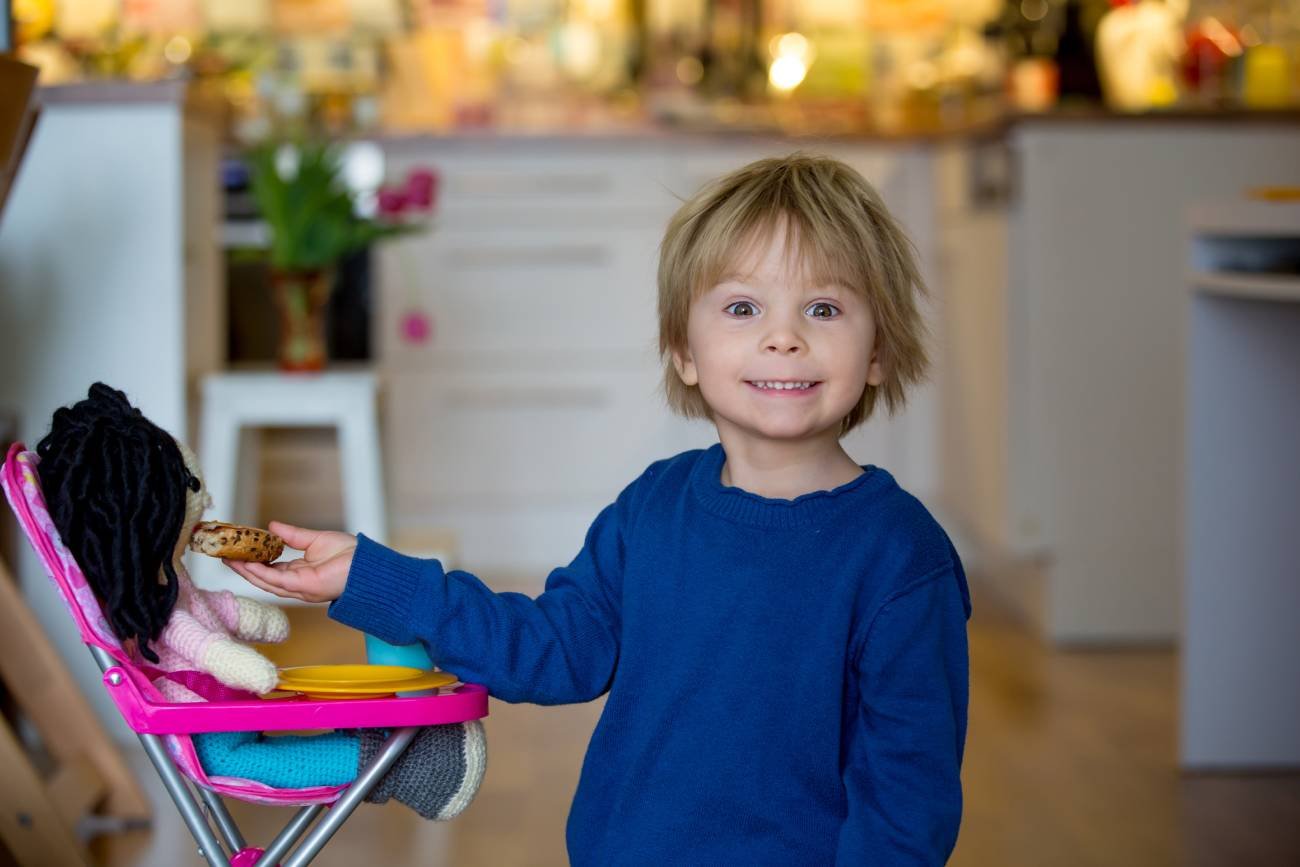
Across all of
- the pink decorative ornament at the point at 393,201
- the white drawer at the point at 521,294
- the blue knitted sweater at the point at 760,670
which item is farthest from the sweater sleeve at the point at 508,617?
the white drawer at the point at 521,294

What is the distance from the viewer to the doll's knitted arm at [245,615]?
1.30 meters

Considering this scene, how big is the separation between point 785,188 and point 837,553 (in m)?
0.28

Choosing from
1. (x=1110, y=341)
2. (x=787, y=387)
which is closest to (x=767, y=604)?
(x=787, y=387)

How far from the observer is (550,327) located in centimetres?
413

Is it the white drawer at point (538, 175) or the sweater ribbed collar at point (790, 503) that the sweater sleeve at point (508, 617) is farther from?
the white drawer at point (538, 175)

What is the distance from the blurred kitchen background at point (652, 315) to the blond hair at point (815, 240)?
13 centimetres

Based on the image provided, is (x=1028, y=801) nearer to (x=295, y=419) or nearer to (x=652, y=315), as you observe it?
(x=295, y=419)

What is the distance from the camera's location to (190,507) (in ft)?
4.03

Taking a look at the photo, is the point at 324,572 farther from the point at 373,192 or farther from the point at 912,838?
the point at 373,192

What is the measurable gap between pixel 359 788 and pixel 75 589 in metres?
0.24

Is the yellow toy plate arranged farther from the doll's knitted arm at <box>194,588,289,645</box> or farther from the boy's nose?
the boy's nose

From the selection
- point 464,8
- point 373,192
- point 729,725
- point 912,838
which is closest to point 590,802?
point 729,725

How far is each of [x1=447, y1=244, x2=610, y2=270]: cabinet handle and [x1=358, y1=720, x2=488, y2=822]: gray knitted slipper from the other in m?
2.89

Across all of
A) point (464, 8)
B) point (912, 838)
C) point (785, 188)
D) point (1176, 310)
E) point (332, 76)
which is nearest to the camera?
point (912, 838)
